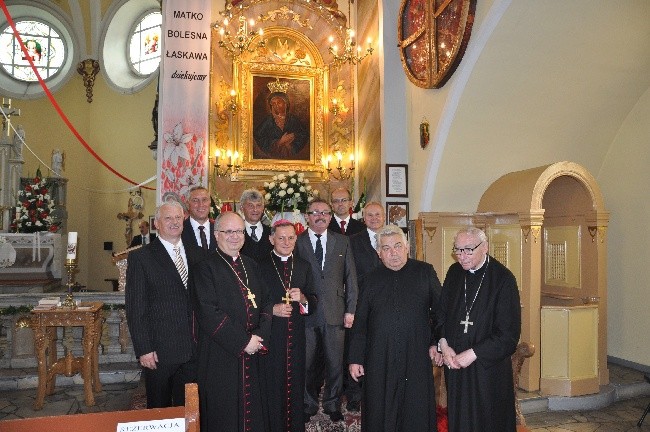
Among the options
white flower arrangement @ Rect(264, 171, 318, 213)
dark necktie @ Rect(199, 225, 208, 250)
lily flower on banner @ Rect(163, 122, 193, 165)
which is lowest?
dark necktie @ Rect(199, 225, 208, 250)

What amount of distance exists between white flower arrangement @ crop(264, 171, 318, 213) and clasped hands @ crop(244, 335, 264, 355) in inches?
133

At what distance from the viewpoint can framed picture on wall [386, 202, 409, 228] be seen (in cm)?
685

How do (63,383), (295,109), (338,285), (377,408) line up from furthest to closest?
(295,109) < (63,383) < (338,285) < (377,408)

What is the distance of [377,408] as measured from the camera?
10.2 ft

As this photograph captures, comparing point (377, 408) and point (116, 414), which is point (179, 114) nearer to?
point (377, 408)

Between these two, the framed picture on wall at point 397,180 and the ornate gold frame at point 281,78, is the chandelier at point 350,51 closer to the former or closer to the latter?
the ornate gold frame at point 281,78

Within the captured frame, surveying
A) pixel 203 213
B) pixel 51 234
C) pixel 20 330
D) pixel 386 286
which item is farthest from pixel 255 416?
pixel 51 234

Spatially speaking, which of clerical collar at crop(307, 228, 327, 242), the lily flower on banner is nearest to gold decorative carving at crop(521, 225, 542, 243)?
clerical collar at crop(307, 228, 327, 242)

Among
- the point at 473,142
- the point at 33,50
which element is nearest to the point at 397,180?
the point at 473,142

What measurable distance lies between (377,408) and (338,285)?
124cm

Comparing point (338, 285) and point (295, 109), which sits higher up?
point (295, 109)

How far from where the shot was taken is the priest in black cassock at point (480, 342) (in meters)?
2.85

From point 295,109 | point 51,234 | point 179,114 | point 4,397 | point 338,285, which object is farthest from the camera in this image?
point 51,234

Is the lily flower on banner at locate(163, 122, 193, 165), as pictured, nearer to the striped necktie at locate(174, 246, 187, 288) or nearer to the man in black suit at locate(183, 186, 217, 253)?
the man in black suit at locate(183, 186, 217, 253)
